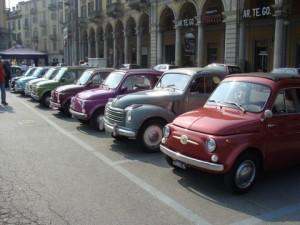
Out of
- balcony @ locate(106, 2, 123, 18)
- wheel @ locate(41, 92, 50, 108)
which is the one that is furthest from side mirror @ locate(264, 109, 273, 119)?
balcony @ locate(106, 2, 123, 18)

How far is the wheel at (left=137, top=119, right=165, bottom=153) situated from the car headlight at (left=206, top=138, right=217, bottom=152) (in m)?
2.79

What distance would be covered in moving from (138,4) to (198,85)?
34.0 metres

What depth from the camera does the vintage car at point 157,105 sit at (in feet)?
27.6

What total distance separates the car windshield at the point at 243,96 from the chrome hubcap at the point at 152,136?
1783mm

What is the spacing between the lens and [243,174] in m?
5.99

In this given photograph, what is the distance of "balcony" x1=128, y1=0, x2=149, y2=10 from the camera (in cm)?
4062

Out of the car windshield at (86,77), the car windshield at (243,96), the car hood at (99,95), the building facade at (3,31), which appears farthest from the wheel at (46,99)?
the building facade at (3,31)

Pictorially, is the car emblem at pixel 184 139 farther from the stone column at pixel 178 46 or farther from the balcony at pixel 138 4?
the balcony at pixel 138 4

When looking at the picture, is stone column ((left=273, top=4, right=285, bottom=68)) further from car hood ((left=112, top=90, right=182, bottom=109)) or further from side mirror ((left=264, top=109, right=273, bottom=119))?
side mirror ((left=264, top=109, right=273, bottom=119))

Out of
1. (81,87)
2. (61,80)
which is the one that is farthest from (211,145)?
(61,80)

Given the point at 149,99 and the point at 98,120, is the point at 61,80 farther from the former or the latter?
the point at 149,99

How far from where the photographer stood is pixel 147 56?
46312 millimetres

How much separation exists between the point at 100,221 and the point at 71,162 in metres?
2.91

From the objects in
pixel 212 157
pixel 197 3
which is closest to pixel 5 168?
pixel 212 157
